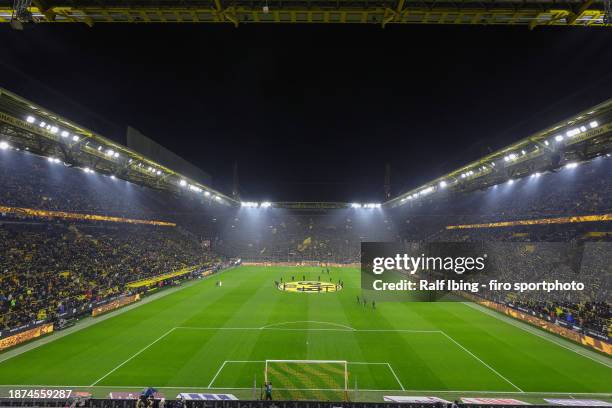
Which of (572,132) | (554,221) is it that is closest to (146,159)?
(572,132)

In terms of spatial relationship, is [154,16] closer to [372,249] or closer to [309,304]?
[372,249]

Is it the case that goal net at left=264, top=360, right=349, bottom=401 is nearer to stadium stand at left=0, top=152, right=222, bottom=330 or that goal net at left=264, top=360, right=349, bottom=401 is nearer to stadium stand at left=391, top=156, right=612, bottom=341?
stadium stand at left=391, top=156, right=612, bottom=341

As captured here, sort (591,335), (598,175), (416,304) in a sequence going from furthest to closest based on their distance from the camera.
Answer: (598,175), (416,304), (591,335)

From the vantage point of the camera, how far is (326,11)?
8.84m

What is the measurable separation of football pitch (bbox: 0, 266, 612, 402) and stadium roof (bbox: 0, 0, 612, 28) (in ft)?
44.7

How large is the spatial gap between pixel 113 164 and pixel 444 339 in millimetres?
32565

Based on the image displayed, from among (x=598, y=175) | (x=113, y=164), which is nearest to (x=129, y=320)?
(x=113, y=164)

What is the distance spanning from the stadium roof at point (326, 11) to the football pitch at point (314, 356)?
44.7 feet

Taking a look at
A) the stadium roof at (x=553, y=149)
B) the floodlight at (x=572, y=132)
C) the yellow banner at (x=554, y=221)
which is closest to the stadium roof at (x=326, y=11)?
the stadium roof at (x=553, y=149)

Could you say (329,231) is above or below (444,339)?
above

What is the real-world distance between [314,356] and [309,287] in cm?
2540

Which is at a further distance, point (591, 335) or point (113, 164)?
point (113, 164)

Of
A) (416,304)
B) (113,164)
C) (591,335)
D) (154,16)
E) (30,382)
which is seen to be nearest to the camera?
(154,16)

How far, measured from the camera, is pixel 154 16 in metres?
9.08
